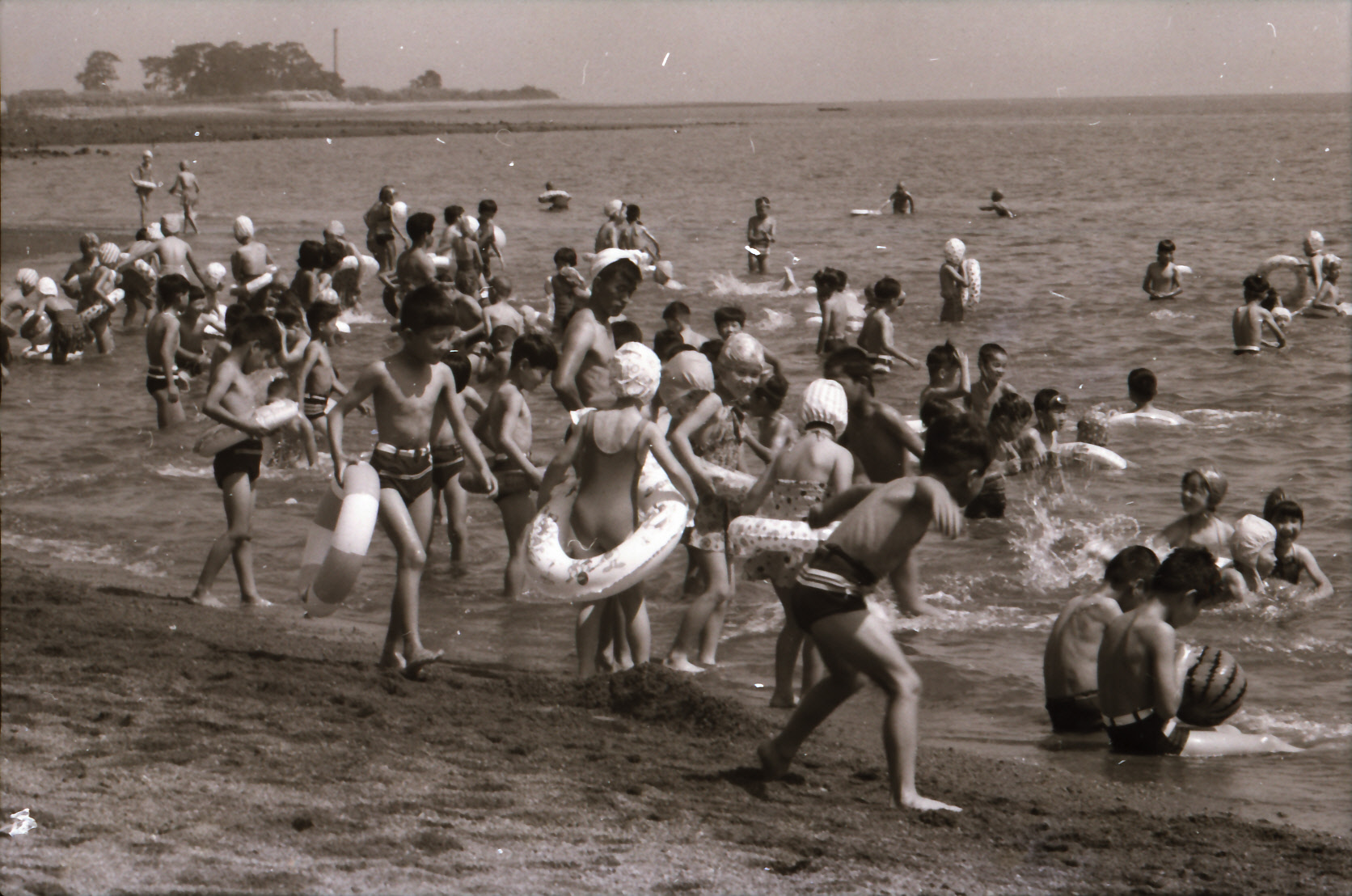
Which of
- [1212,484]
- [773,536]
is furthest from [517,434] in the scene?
[1212,484]

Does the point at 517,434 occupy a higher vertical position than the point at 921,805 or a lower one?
higher

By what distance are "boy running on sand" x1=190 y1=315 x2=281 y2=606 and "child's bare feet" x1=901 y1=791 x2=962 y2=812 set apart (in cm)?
407

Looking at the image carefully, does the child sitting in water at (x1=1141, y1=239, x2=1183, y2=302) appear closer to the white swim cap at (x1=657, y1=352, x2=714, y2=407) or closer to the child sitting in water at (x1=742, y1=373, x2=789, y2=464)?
the child sitting in water at (x1=742, y1=373, x2=789, y2=464)

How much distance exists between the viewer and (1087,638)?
662 centimetres

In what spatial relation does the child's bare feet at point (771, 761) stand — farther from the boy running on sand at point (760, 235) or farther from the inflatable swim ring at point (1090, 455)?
the boy running on sand at point (760, 235)

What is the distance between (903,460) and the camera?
730cm

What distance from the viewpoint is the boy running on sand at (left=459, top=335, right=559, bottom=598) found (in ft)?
24.2

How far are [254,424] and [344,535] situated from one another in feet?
6.00

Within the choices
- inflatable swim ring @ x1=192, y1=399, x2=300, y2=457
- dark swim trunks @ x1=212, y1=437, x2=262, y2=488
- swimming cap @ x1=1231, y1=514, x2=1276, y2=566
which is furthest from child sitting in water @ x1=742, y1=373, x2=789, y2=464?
swimming cap @ x1=1231, y1=514, x2=1276, y2=566

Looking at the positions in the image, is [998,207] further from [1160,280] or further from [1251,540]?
[1251,540]

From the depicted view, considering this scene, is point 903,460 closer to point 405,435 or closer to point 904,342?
point 405,435

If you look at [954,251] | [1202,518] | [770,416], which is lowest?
[1202,518]

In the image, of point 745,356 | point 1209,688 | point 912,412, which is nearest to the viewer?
point 1209,688

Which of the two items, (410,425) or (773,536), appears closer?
(773,536)
